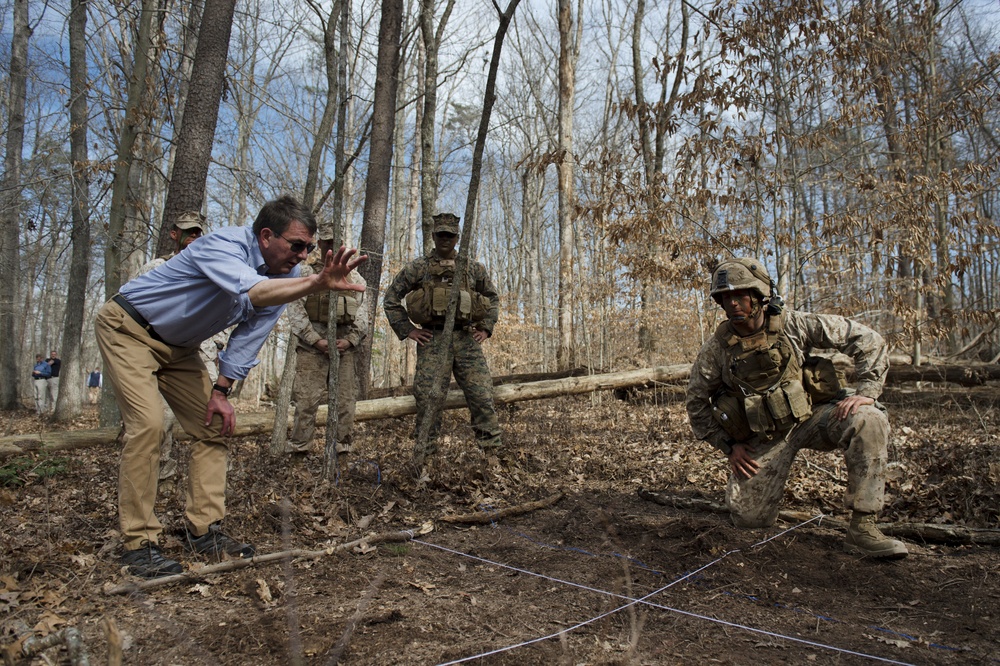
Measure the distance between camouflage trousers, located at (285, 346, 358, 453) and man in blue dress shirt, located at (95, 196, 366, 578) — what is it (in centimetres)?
260

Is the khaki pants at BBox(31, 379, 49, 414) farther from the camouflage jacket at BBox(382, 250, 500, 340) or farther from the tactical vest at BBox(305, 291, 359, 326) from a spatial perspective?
the camouflage jacket at BBox(382, 250, 500, 340)

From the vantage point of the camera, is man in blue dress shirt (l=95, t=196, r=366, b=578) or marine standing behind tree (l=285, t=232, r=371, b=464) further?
marine standing behind tree (l=285, t=232, r=371, b=464)

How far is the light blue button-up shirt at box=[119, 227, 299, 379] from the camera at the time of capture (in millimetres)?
3143

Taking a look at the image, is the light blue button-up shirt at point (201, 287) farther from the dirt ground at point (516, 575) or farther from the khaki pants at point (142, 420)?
the dirt ground at point (516, 575)

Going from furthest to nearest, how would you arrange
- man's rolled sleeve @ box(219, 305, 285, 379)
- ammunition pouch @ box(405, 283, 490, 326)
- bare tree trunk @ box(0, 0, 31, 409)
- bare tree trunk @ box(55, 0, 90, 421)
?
bare tree trunk @ box(0, 0, 31, 409) < bare tree trunk @ box(55, 0, 90, 421) < ammunition pouch @ box(405, 283, 490, 326) < man's rolled sleeve @ box(219, 305, 285, 379)

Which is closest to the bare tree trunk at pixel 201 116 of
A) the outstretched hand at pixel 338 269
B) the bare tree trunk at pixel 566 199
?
the outstretched hand at pixel 338 269

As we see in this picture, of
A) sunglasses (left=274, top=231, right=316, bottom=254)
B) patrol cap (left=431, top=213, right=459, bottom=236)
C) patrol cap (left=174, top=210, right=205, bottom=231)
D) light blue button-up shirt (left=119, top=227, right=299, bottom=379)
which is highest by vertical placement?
patrol cap (left=431, top=213, right=459, bottom=236)

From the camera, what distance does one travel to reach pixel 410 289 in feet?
21.2

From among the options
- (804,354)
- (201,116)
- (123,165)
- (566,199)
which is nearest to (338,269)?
(804,354)

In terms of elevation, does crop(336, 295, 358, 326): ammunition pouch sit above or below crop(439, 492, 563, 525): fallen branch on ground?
above

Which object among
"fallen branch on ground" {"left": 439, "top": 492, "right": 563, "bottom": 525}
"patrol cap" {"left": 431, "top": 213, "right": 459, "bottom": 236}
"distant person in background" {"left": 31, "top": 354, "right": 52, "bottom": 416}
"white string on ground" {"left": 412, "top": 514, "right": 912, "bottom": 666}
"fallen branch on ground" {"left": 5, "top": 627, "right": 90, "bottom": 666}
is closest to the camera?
"fallen branch on ground" {"left": 5, "top": 627, "right": 90, "bottom": 666}

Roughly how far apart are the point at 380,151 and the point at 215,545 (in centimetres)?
733

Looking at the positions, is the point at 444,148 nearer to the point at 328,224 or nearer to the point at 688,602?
the point at 328,224

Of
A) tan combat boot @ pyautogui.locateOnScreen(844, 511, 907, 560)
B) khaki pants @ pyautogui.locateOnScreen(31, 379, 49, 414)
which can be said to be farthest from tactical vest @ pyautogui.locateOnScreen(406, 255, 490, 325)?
khaki pants @ pyautogui.locateOnScreen(31, 379, 49, 414)
